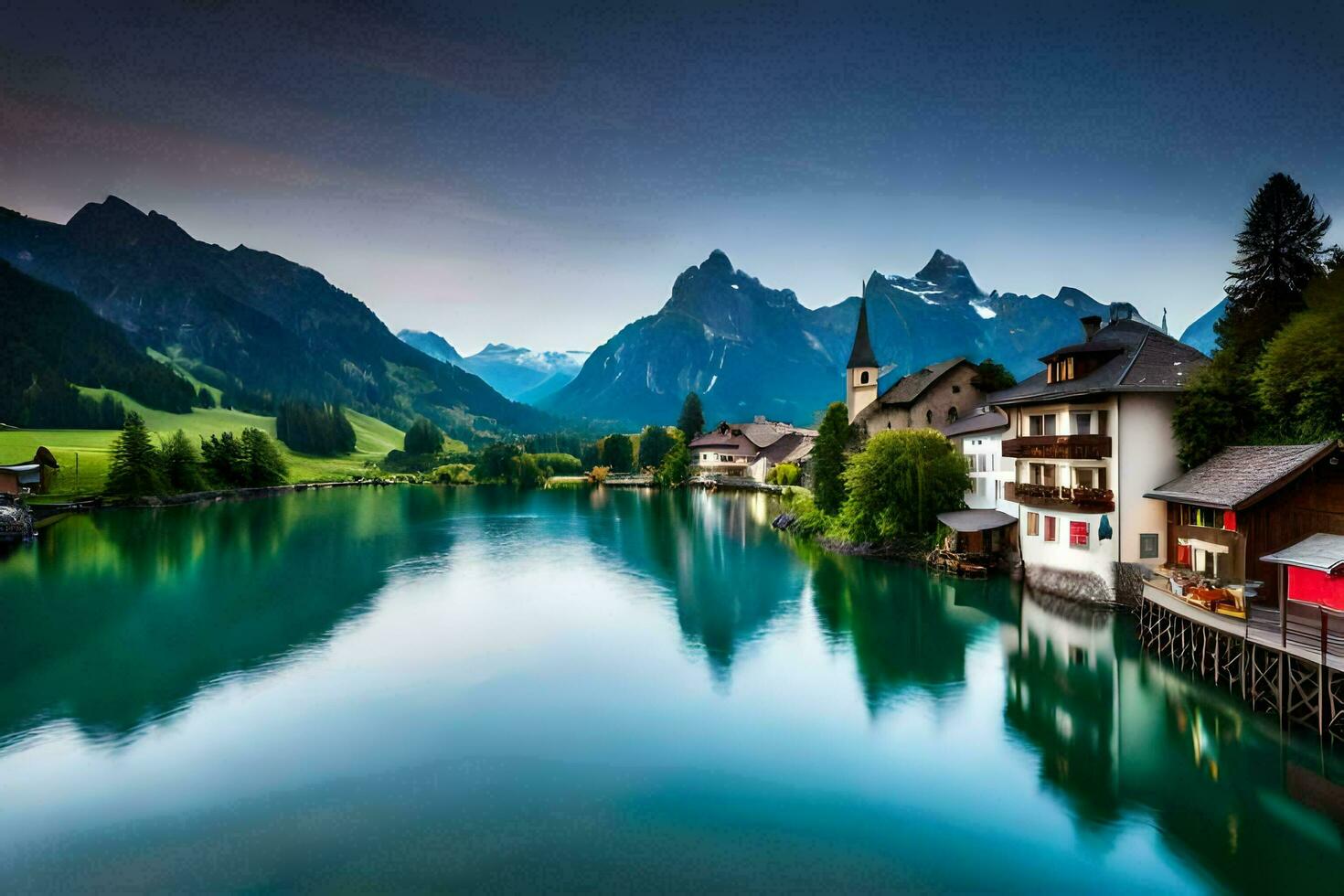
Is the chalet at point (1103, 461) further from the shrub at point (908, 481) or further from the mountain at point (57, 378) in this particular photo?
the mountain at point (57, 378)

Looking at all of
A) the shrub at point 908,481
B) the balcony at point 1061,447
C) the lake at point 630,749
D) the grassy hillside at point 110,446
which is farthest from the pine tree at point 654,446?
the balcony at point 1061,447

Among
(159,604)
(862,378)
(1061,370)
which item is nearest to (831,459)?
(862,378)

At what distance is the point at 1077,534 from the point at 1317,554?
42.8ft

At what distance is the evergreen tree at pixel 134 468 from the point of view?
3622 inches

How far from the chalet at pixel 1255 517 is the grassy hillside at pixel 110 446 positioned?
113 metres

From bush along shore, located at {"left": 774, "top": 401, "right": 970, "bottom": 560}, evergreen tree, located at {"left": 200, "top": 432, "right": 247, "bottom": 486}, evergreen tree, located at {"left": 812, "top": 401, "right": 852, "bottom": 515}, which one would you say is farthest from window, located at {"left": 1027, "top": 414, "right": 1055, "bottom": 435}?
evergreen tree, located at {"left": 200, "top": 432, "right": 247, "bottom": 486}

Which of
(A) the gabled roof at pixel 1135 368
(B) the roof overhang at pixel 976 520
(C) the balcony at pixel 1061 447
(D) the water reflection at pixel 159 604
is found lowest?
A: (D) the water reflection at pixel 159 604

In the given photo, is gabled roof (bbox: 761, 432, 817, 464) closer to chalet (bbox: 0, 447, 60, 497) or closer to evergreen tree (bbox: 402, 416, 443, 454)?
chalet (bbox: 0, 447, 60, 497)

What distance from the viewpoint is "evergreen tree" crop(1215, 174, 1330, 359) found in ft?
109

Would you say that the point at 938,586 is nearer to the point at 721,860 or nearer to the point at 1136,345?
the point at 1136,345

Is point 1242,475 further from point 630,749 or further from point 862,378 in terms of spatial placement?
point 862,378

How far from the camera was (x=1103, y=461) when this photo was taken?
105ft

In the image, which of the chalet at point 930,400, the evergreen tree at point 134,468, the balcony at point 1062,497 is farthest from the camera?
the evergreen tree at point 134,468

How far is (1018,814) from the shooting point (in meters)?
16.2
